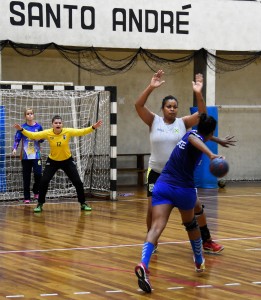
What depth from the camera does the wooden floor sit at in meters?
7.82

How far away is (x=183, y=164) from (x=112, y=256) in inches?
89.0

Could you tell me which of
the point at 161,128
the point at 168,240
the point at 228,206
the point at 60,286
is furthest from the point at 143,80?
the point at 60,286

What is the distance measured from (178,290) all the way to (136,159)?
47.3 feet

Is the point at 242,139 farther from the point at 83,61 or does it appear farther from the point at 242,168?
the point at 83,61

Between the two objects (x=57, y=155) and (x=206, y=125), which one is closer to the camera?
(x=206, y=125)

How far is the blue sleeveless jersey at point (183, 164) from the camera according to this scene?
8.11 meters

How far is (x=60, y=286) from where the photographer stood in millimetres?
7980

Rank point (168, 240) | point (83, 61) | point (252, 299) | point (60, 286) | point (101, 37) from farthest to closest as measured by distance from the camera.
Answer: point (83, 61) → point (101, 37) → point (168, 240) → point (60, 286) → point (252, 299)

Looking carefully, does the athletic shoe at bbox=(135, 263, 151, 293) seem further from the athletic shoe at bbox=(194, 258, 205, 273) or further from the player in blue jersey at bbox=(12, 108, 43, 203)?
the player in blue jersey at bbox=(12, 108, 43, 203)

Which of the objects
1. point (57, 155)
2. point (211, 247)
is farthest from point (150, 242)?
point (57, 155)

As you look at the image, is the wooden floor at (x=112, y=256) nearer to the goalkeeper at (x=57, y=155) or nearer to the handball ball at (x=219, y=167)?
the goalkeeper at (x=57, y=155)

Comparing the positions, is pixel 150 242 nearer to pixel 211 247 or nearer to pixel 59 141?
pixel 211 247

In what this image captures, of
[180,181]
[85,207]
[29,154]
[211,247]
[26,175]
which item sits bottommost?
[85,207]

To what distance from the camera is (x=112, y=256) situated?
9.91m
